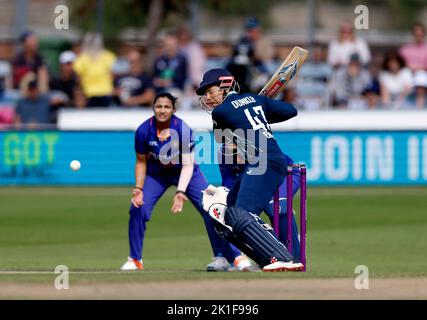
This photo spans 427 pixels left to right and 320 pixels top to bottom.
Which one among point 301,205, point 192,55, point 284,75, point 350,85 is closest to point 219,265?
point 301,205

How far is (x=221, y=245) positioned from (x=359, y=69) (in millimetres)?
11488

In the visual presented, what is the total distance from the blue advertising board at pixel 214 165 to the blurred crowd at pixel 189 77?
118 centimetres

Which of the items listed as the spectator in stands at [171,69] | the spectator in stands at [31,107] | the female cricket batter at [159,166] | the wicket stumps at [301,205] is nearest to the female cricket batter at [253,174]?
the wicket stumps at [301,205]

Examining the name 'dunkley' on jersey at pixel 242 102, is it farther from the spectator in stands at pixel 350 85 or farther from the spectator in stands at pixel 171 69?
the spectator in stands at pixel 350 85

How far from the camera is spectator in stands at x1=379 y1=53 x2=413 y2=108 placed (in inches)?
911

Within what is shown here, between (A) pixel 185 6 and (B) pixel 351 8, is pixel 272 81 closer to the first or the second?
(A) pixel 185 6

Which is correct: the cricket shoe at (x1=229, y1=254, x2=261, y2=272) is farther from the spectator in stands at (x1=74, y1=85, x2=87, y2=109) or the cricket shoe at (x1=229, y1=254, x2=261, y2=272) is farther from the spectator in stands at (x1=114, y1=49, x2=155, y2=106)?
the spectator in stands at (x1=74, y1=85, x2=87, y2=109)

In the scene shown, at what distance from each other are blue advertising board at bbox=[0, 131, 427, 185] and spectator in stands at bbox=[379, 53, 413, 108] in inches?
94.3

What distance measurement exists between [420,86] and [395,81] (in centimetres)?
54

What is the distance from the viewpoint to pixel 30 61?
909 inches

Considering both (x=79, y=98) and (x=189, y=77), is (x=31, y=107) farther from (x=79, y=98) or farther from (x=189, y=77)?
(x=189, y=77)

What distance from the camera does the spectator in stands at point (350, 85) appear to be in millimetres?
22875

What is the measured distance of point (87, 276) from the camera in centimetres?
998

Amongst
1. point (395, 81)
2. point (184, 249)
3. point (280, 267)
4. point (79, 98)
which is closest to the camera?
point (280, 267)
